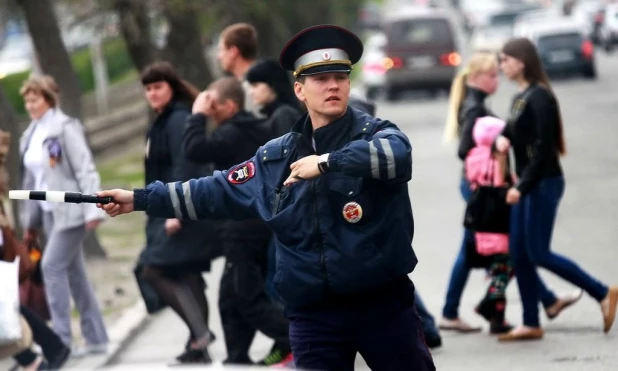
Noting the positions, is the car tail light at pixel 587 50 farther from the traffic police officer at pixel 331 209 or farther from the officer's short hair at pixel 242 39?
the traffic police officer at pixel 331 209

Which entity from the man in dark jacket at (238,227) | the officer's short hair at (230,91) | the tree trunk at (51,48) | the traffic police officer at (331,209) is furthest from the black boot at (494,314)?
the tree trunk at (51,48)

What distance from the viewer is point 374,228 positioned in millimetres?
5016

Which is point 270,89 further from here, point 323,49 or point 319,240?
point 319,240

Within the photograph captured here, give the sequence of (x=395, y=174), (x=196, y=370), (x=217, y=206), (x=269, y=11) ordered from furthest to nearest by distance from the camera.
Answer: (x=269, y=11) → (x=217, y=206) → (x=395, y=174) → (x=196, y=370)

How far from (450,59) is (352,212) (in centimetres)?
2815

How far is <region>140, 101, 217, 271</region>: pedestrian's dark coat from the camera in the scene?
28.4ft

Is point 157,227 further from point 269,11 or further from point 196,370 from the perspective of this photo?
point 269,11

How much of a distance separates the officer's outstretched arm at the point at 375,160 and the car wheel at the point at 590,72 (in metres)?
31.7

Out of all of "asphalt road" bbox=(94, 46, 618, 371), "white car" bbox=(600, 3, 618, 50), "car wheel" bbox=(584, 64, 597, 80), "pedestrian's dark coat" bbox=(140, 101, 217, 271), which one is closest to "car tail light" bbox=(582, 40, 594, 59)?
"car wheel" bbox=(584, 64, 597, 80)

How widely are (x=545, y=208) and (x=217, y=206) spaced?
3.69 meters

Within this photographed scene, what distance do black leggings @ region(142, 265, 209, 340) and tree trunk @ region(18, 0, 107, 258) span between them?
7.06 metres

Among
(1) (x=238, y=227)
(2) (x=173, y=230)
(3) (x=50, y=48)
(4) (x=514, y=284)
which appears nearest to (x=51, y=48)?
(3) (x=50, y=48)

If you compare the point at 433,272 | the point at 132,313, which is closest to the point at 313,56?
the point at 132,313

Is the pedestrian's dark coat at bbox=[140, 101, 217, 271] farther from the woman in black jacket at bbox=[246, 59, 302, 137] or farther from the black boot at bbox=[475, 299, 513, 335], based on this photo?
the black boot at bbox=[475, 299, 513, 335]
